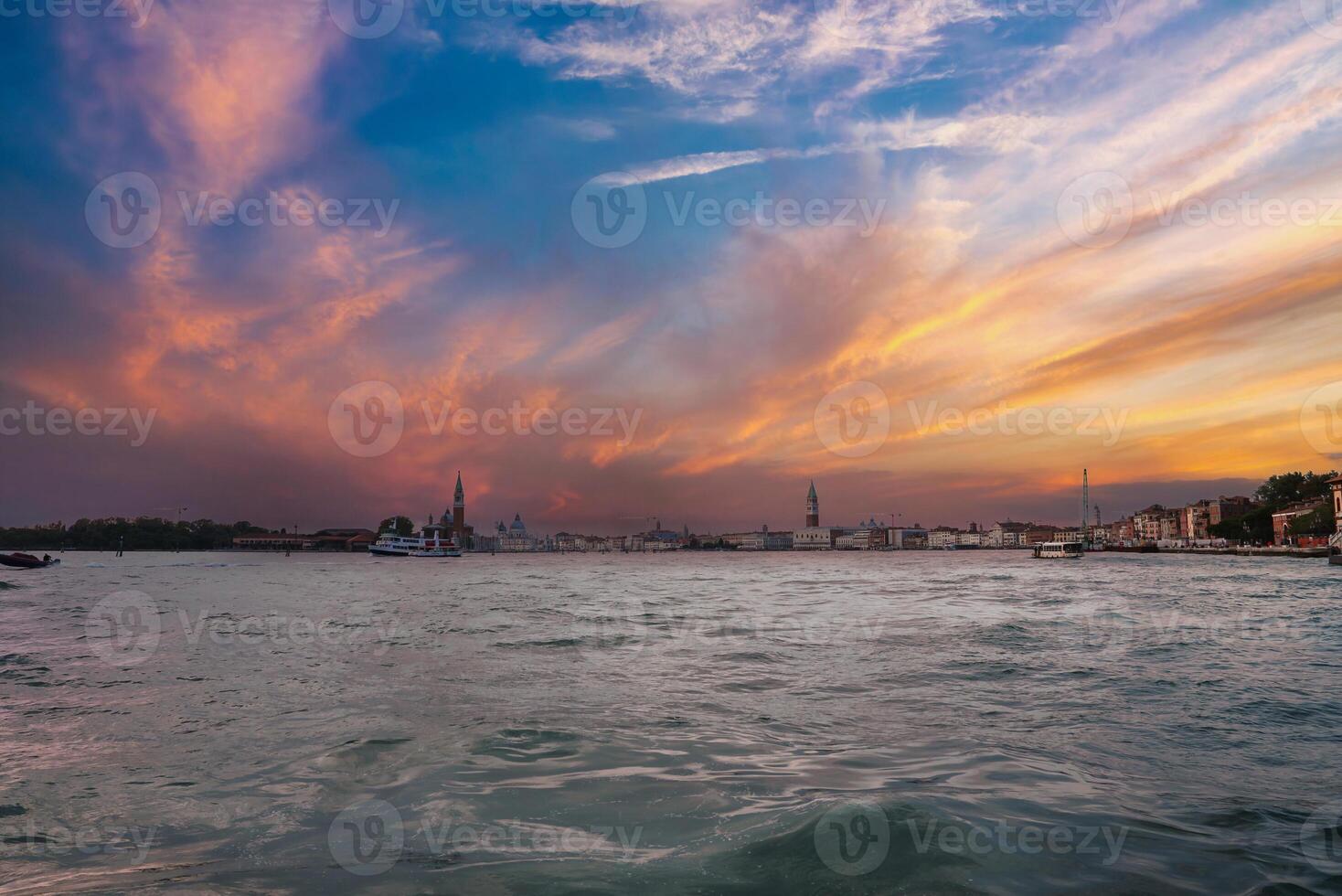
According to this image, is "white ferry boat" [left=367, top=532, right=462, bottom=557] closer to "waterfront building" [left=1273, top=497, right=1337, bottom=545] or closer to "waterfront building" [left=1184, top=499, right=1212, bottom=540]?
"waterfront building" [left=1273, top=497, right=1337, bottom=545]

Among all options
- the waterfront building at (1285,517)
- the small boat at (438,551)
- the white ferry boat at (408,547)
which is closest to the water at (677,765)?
the waterfront building at (1285,517)

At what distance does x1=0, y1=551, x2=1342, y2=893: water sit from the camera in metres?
4.30

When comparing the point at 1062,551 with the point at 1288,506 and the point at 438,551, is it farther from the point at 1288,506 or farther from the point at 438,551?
the point at 438,551

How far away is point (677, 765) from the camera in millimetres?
6609

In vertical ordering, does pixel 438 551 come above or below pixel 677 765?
below

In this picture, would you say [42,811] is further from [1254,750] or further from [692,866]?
[1254,750]

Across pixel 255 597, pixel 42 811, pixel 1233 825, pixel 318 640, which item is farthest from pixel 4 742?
pixel 255 597

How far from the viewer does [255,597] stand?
3338cm

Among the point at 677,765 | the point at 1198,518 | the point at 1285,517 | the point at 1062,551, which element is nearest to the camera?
the point at 677,765

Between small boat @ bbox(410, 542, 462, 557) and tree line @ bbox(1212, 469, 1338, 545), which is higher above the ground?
tree line @ bbox(1212, 469, 1338, 545)

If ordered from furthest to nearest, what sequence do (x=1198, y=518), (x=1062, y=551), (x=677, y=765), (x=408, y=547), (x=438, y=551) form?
1. (x=1198, y=518)
2. (x=438, y=551)
3. (x=408, y=547)
4. (x=1062, y=551)
5. (x=677, y=765)

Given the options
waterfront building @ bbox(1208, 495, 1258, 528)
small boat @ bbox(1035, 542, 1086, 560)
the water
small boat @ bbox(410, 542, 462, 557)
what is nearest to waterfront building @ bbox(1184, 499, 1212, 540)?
waterfront building @ bbox(1208, 495, 1258, 528)

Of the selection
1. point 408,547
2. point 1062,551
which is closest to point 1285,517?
point 1062,551

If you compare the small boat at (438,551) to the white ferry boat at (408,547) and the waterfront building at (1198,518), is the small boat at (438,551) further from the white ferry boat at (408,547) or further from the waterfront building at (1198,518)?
the waterfront building at (1198,518)
